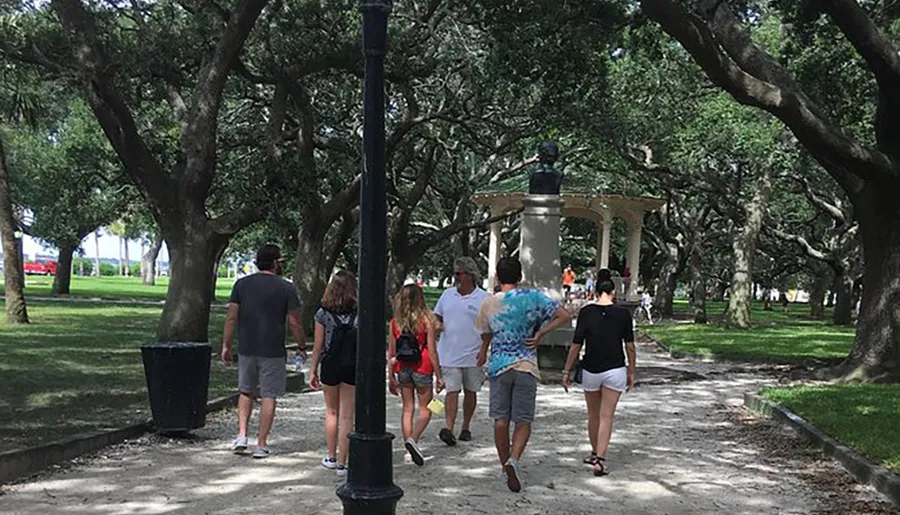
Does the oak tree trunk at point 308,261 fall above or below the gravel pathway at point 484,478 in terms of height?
above

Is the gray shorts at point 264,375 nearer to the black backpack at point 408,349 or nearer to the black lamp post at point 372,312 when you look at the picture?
the black backpack at point 408,349

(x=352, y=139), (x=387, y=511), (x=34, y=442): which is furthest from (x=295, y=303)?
(x=352, y=139)

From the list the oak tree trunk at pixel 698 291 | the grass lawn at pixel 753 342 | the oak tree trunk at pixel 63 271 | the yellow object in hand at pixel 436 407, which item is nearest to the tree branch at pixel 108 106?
the yellow object in hand at pixel 436 407

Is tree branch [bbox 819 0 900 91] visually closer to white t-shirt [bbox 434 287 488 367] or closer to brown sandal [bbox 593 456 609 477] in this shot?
white t-shirt [bbox 434 287 488 367]

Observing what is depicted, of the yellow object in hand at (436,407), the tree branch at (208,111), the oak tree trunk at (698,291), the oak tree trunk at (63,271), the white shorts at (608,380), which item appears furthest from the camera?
the oak tree trunk at (63,271)

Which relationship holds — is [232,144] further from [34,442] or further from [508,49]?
[34,442]

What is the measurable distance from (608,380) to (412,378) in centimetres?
169

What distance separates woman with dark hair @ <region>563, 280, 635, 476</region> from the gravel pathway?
461 millimetres

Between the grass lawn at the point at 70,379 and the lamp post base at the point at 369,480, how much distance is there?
13.9 feet

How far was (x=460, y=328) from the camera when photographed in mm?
8562

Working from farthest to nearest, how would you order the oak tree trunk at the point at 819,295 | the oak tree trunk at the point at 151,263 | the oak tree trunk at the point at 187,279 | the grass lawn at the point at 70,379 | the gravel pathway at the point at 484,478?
the oak tree trunk at the point at 151,263, the oak tree trunk at the point at 819,295, the oak tree trunk at the point at 187,279, the grass lawn at the point at 70,379, the gravel pathway at the point at 484,478

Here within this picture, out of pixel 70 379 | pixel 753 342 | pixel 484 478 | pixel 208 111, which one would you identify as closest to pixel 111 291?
pixel 753 342

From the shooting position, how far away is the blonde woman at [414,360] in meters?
8.12

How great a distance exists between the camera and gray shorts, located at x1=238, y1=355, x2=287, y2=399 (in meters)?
8.17
